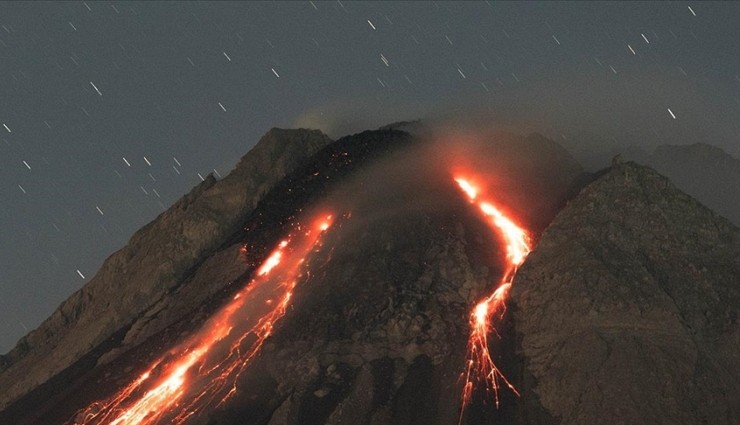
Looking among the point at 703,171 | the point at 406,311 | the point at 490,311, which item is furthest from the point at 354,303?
the point at 703,171

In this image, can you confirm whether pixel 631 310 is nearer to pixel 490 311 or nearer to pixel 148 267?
pixel 490 311

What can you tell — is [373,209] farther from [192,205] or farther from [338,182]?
[192,205]

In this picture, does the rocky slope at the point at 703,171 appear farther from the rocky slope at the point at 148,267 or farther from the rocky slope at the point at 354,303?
the rocky slope at the point at 148,267

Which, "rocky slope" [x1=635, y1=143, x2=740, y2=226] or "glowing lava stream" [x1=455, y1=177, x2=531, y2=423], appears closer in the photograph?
"glowing lava stream" [x1=455, y1=177, x2=531, y2=423]

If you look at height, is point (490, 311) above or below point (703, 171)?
above

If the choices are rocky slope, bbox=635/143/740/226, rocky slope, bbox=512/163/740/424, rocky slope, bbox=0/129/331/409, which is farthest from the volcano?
rocky slope, bbox=635/143/740/226

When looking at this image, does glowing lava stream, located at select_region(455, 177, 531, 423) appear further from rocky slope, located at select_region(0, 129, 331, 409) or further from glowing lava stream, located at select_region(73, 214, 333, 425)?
rocky slope, located at select_region(0, 129, 331, 409)
